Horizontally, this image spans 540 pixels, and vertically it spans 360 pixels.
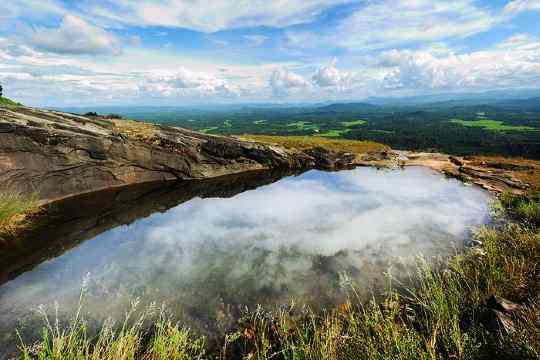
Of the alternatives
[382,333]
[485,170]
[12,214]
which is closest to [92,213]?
[12,214]

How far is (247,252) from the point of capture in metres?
15.1

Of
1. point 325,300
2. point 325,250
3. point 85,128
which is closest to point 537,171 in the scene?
point 325,250

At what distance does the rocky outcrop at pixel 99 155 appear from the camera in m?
21.5

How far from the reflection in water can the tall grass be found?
1.30 m

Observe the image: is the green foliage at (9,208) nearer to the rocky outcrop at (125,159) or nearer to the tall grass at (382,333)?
the rocky outcrop at (125,159)

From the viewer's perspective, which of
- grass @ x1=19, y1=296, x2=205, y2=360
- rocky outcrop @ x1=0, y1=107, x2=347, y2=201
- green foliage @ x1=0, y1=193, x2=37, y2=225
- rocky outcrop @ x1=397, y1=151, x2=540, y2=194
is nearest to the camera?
grass @ x1=19, y1=296, x2=205, y2=360

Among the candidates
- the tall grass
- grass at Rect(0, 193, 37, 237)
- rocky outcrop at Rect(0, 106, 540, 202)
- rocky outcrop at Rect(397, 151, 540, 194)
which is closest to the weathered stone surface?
the tall grass

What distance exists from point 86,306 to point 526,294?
49.0ft

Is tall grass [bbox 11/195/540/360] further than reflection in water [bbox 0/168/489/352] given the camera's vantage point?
No

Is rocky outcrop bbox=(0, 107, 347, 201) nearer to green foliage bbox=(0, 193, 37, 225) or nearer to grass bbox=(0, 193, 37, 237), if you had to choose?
grass bbox=(0, 193, 37, 237)

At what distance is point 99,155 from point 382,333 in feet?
93.2

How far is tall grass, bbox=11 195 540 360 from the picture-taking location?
5.78m

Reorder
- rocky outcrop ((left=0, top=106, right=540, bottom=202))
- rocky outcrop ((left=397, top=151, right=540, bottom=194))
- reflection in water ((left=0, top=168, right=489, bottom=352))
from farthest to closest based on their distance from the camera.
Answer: rocky outcrop ((left=397, top=151, right=540, bottom=194)) → rocky outcrop ((left=0, top=106, right=540, bottom=202)) → reflection in water ((left=0, top=168, right=489, bottom=352))

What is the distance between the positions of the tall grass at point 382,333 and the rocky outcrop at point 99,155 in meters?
18.4
